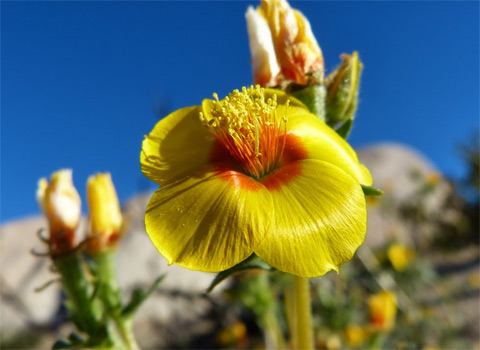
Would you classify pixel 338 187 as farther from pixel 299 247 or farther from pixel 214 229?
pixel 214 229

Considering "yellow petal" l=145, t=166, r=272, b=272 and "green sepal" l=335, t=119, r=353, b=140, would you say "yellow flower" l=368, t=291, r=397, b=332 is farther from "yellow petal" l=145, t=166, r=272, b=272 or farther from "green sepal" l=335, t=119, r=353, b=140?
"yellow petal" l=145, t=166, r=272, b=272

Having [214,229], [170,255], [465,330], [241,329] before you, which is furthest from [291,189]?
[465,330]

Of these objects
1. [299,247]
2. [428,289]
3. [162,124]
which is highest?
[162,124]

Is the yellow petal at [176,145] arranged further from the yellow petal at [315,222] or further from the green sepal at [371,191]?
the green sepal at [371,191]

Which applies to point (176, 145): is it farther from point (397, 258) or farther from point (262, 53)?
point (397, 258)

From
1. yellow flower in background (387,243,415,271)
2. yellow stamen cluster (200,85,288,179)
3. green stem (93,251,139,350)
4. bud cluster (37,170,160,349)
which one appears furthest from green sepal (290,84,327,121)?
yellow flower in background (387,243,415,271)

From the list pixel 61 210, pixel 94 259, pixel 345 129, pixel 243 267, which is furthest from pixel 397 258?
pixel 243 267

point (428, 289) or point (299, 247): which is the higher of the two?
point (299, 247)
